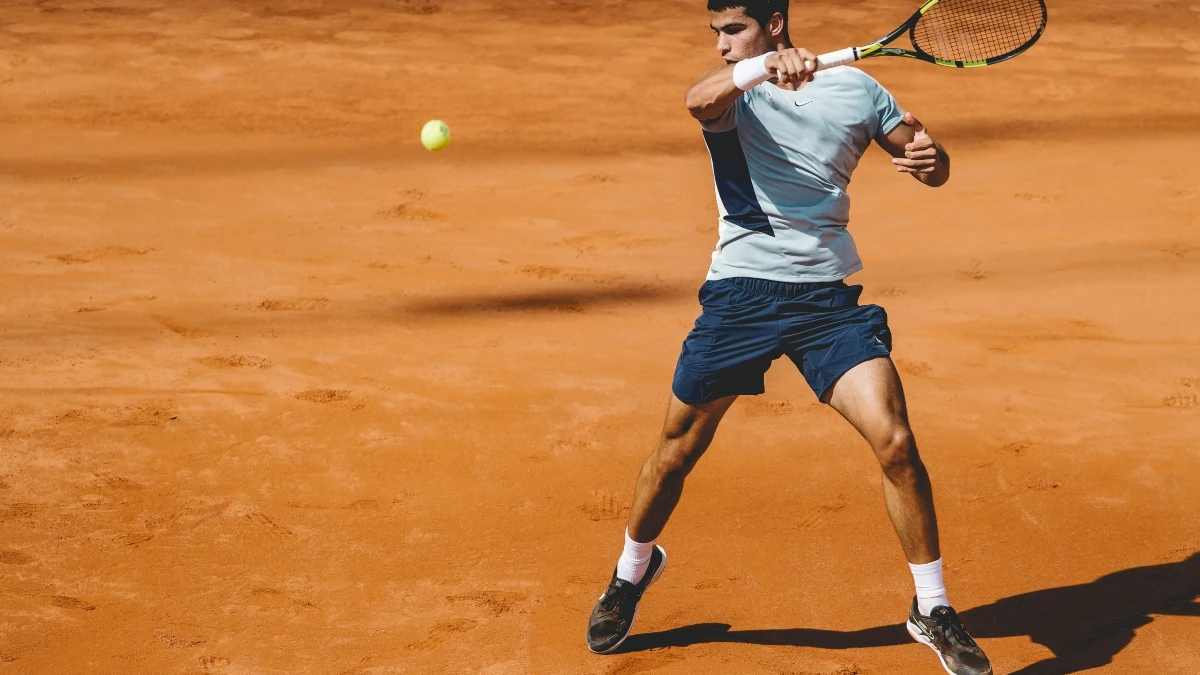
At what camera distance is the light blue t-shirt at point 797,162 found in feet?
12.6

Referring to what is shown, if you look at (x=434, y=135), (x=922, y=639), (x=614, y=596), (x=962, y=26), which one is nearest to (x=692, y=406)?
(x=614, y=596)

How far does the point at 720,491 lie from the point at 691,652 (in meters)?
1.22

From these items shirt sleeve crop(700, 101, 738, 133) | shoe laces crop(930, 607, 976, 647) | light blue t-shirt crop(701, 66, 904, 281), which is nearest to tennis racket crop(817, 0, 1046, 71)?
light blue t-shirt crop(701, 66, 904, 281)

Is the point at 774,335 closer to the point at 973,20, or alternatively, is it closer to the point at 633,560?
the point at 633,560

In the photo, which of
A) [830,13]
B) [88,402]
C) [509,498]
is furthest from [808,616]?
[830,13]

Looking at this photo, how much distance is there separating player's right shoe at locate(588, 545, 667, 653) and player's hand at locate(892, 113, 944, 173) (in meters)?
1.48

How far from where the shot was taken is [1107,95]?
35.8ft

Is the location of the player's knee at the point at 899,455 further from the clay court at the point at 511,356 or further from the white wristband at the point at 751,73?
the white wristband at the point at 751,73

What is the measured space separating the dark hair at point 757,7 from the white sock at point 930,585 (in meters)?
1.67

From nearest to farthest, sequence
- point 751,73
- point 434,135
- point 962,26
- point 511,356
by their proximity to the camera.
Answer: point 751,73 → point 962,26 → point 511,356 → point 434,135

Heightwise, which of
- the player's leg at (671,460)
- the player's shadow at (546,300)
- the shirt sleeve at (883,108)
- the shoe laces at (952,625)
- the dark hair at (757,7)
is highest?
the dark hair at (757,7)

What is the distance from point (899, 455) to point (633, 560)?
3.23 feet

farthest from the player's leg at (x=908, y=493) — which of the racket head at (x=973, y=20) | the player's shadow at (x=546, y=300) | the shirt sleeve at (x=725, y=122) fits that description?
the player's shadow at (x=546, y=300)

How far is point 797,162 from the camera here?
3846mm
